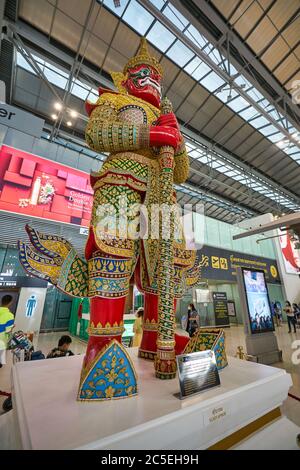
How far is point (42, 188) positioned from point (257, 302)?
667 cm

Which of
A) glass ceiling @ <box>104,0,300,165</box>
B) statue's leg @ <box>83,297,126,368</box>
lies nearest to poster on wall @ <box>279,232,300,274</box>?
glass ceiling @ <box>104,0,300,165</box>

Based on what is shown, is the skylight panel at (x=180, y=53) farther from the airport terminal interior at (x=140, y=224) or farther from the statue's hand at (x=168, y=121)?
the statue's hand at (x=168, y=121)

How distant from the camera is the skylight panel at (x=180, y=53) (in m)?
4.60

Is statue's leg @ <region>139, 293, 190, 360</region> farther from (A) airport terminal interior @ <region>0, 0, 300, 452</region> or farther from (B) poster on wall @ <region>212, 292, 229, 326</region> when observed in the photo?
(B) poster on wall @ <region>212, 292, 229, 326</region>

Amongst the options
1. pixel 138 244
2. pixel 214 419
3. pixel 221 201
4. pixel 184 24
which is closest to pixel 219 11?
pixel 184 24

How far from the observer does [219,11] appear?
148 inches

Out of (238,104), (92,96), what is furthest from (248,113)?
(92,96)

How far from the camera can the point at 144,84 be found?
1625 millimetres

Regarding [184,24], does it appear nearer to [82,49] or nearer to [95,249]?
[82,49]

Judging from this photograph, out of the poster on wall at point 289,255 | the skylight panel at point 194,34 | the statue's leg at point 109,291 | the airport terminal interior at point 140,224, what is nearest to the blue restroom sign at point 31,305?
the airport terminal interior at point 140,224

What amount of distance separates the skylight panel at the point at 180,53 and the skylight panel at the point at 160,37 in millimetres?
125

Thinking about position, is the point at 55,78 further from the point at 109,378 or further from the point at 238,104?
the point at 109,378

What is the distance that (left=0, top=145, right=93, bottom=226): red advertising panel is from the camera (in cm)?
635

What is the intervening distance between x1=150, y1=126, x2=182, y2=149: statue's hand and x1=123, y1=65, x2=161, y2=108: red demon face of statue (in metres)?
0.53
